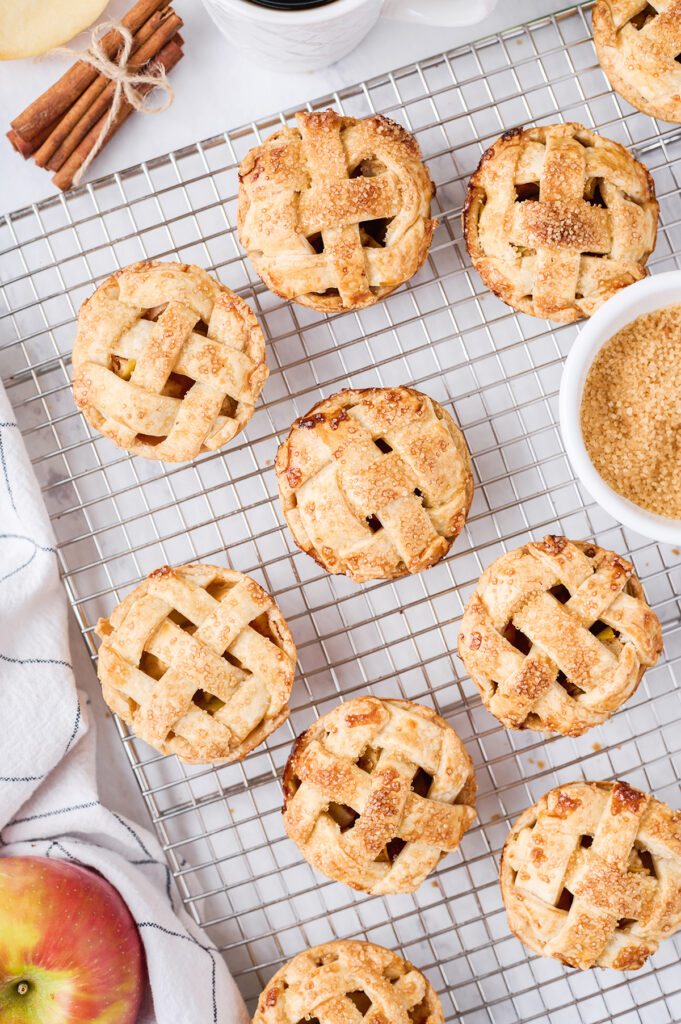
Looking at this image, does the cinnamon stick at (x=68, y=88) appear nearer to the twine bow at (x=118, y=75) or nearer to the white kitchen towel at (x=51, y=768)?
the twine bow at (x=118, y=75)

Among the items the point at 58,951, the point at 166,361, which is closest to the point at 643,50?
the point at 166,361

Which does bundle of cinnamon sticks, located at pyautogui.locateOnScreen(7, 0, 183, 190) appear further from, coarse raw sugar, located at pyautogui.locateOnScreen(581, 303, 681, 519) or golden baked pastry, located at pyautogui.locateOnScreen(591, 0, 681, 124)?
coarse raw sugar, located at pyautogui.locateOnScreen(581, 303, 681, 519)

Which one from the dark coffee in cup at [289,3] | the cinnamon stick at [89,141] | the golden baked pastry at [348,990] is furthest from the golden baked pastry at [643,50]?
the golden baked pastry at [348,990]

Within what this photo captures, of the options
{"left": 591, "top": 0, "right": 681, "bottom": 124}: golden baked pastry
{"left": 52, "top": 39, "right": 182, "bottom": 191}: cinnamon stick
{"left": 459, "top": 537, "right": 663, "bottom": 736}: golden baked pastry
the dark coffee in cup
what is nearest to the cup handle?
the dark coffee in cup

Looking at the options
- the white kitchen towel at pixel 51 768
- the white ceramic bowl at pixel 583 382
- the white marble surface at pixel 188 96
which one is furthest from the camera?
the white marble surface at pixel 188 96

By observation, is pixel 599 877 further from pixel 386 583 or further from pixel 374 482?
pixel 374 482

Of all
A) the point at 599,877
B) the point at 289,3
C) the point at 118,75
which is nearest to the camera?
the point at 289,3
